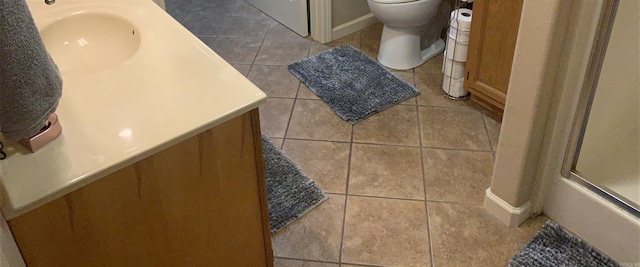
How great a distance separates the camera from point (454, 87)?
251 centimetres

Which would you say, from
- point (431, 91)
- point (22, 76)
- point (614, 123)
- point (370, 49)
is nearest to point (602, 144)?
point (614, 123)

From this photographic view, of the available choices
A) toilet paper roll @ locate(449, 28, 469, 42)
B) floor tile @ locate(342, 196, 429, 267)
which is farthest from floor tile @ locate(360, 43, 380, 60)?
floor tile @ locate(342, 196, 429, 267)

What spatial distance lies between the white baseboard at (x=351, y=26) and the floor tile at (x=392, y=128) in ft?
2.50

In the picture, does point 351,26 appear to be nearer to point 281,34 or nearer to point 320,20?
point 320,20

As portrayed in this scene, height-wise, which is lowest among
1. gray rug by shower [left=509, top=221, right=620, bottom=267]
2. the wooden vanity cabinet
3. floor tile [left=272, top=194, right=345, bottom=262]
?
floor tile [left=272, top=194, right=345, bottom=262]

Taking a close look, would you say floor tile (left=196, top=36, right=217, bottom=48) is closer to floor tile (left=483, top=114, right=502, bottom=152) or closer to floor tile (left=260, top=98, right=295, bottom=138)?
floor tile (left=260, top=98, right=295, bottom=138)

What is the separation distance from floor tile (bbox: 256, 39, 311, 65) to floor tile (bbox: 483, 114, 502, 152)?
1.04 m

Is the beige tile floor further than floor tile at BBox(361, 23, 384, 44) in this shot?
No

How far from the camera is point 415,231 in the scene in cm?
185

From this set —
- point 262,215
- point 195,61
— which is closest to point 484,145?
A: point 262,215

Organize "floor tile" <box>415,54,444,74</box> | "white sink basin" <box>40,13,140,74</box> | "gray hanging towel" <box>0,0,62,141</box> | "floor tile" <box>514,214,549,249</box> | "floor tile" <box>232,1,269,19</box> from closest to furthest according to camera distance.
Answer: "gray hanging towel" <box>0,0,62,141</box>, "white sink basin" <box>40,13,140,74</box>, "floor tile" <box>514,214,549,249</box>, "floor tile" <box>415,54,444,74</box>, "floor tile" <box>232,1,269,19</box>

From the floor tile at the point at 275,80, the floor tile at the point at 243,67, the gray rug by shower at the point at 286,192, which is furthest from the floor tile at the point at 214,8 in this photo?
the gray rug by shower at the point at 286,192

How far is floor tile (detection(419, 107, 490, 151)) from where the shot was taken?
7.43 ft

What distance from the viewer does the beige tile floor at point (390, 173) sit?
1.79 m
